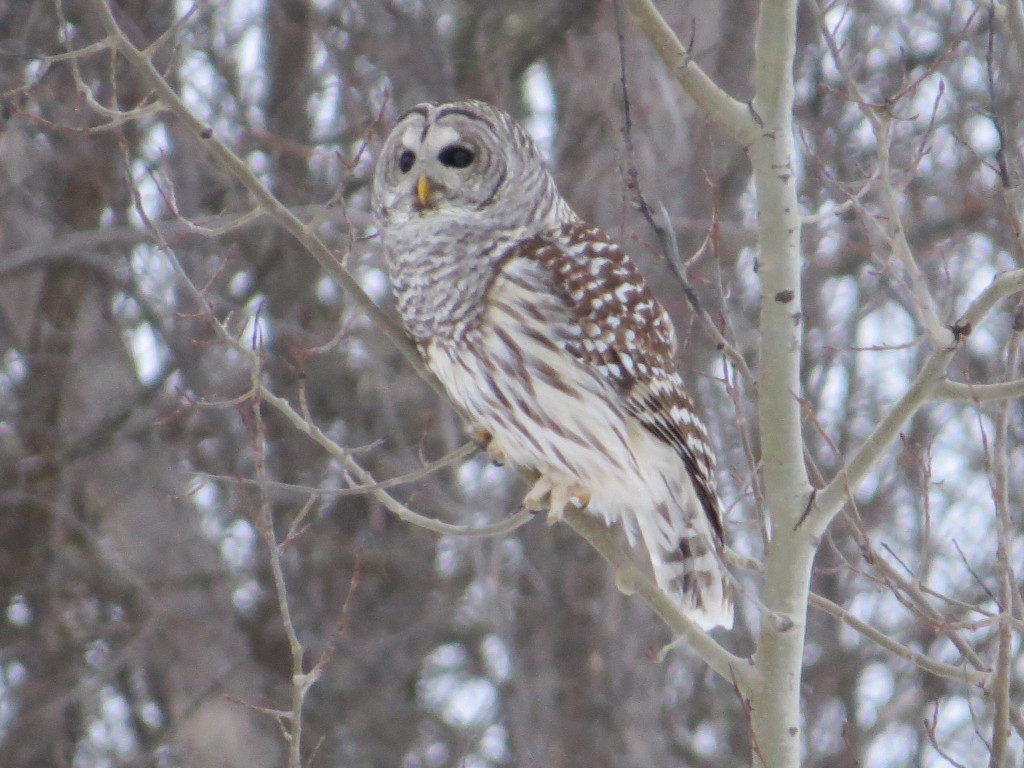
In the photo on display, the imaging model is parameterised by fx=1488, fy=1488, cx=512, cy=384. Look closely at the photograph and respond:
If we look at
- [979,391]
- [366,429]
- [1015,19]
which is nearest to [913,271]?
[979,391]

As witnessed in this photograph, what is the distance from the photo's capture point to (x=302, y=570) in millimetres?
9391

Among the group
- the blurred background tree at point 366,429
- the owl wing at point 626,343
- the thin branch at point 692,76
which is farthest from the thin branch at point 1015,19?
the blurred background tree at point 366,429

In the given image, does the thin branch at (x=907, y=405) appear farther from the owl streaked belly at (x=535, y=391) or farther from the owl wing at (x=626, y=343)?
the owl streaked belly at (x=535, y=391)

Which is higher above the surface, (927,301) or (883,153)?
(883,153)

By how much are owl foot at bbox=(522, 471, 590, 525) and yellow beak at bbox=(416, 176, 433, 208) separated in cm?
100

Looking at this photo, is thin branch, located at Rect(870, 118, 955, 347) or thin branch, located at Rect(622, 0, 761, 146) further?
thin branch, located at Rect(622, 0, 761, 146)

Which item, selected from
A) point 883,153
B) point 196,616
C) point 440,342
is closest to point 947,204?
point 196,616

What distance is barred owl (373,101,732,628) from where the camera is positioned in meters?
4.70

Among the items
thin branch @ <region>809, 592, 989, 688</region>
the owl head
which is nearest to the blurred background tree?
the owl head

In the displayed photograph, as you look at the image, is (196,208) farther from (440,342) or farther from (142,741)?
(440,342)

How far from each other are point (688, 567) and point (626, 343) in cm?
78

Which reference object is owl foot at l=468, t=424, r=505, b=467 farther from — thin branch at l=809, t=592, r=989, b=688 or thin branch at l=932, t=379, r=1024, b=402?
thin branch at l=932, t=379, r=1024, b=402

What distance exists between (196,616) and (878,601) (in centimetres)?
417

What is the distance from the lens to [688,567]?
4.95m
